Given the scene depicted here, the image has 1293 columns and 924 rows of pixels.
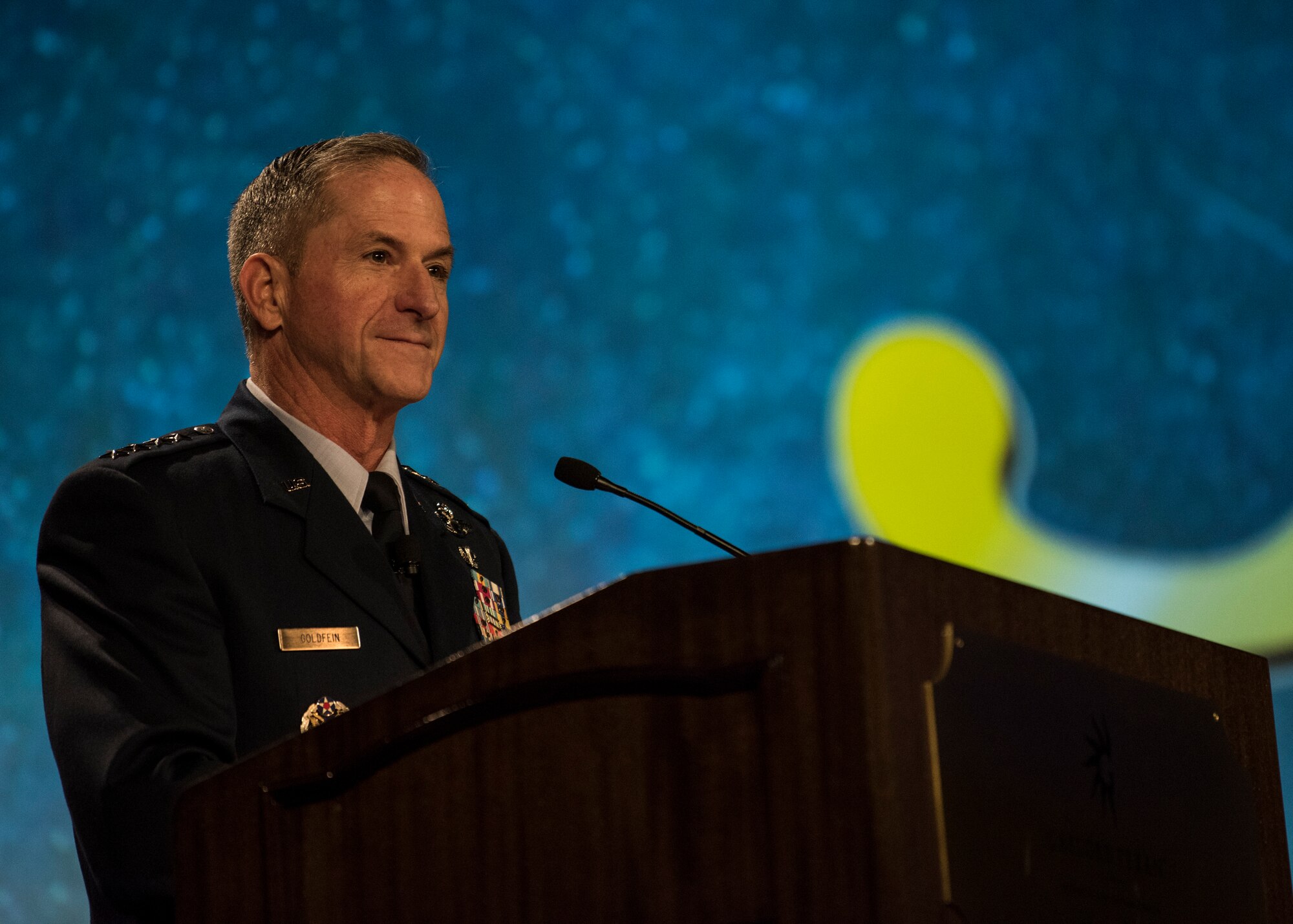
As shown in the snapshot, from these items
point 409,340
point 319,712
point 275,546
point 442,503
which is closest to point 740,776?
point 319,712

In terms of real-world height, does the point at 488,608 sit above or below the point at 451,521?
below

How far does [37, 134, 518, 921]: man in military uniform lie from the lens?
1361mm

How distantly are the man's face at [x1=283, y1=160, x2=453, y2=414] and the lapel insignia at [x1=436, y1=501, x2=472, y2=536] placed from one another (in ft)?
0.58

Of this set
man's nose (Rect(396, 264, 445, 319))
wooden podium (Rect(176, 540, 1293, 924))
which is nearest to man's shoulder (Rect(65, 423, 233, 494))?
man's nose (Rect(396, 264, 445, 319))

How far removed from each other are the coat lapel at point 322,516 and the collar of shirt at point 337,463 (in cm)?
2

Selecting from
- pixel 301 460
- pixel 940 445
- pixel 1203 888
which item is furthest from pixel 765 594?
pixel 940 445

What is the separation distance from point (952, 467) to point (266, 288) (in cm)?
174

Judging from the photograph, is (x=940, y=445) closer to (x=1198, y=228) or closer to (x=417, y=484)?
(x=1198, y=228)

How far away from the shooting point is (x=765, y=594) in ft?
3.09

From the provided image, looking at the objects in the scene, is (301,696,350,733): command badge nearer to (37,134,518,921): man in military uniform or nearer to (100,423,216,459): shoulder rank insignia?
(37,134,518,921): man in military uniform

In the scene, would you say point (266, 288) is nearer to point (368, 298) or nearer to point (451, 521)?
point (368, 298)

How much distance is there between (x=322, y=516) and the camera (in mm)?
1742

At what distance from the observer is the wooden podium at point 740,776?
896mm

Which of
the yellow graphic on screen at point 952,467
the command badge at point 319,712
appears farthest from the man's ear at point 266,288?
the yellow graphic on screen at point 952,467
